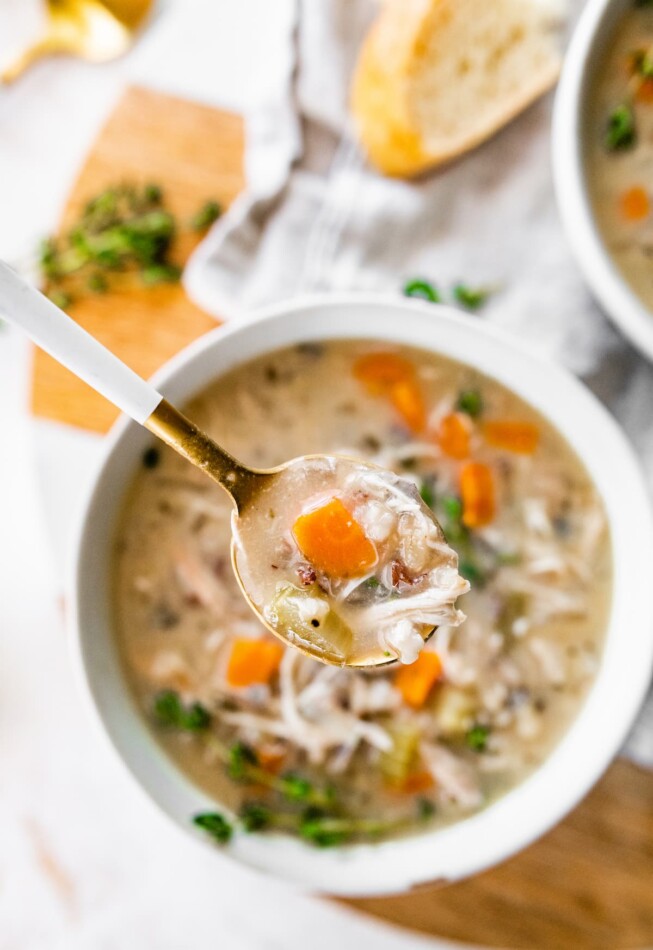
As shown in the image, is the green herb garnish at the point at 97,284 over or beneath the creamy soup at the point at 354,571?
over

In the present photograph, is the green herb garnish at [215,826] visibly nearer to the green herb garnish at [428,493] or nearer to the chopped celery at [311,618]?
the chopped celery at [311,618]

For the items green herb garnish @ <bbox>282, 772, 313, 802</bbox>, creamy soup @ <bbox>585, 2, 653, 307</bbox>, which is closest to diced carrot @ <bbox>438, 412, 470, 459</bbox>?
creamy soup @ <bbox>585, 2, 653, 307</bbox>

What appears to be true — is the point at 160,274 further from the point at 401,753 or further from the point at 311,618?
the point at 401,753

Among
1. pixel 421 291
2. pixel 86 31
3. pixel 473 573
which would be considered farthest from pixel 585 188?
pixel 86 31

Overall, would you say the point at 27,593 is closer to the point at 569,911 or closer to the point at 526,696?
the point at 526,696

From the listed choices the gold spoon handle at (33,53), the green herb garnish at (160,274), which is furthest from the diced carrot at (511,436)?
the gold spoon handle at (33,53)

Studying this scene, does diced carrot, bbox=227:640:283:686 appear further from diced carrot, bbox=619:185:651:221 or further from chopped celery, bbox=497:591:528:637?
diced carrot, bbox=619:185:651:221

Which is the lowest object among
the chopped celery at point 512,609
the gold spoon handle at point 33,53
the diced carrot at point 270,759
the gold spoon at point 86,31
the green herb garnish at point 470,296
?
the diced carrot at point 270,759
